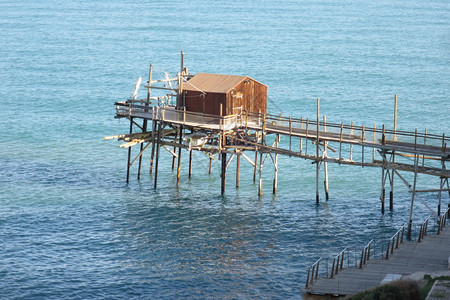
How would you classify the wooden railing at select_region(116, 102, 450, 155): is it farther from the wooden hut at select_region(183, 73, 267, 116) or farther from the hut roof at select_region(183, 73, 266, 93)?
the hut roof at select_region(183, 73, 266, 93)

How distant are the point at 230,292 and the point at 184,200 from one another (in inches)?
755

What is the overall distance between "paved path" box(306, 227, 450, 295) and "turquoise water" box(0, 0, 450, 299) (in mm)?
3331

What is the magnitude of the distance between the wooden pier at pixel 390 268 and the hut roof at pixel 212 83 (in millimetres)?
19675

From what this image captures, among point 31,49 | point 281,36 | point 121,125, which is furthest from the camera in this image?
point 281,36

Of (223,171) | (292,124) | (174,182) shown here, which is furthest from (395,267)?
(174,182)

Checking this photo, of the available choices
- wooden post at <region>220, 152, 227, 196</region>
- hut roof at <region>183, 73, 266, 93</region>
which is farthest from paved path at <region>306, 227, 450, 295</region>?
hut roof at <region>183, 73, 266, 93</region>

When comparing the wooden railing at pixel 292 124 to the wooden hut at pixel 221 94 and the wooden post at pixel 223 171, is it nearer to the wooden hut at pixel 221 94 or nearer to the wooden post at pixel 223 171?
the wooden hut at pixel 221 94

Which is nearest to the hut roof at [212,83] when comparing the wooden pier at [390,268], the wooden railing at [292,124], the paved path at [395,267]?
the wooden railing at [292,124]

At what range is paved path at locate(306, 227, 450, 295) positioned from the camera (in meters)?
40.2

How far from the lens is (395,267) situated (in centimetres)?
4306

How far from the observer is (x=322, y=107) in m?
101

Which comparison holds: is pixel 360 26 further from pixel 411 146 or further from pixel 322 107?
pixel 411 146

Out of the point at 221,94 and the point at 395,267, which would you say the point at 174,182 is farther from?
the point at 395,267

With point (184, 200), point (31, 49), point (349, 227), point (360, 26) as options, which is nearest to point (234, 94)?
point (184, 200)
